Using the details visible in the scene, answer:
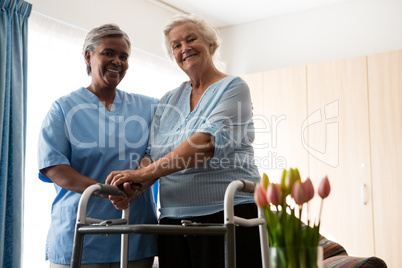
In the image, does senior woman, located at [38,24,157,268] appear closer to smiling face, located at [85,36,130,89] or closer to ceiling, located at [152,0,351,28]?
smiling face, located at [85,36,130,89]

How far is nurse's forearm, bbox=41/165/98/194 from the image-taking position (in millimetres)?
1588

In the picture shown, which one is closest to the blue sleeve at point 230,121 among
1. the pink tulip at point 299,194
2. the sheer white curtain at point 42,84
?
the pink tulip at point 299,194

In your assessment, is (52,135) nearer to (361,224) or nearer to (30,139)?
(30,139)

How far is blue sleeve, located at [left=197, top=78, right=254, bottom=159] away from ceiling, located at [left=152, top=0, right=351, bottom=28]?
9.51ft

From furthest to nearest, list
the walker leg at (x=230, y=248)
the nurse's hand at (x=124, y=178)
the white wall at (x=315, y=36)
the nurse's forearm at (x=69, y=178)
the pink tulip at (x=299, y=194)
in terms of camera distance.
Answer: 1. the white wall at (x=315, y=36)
2. the nurse's forearm at (x=69, y=178)
3. the nurse's hand at (x=124, y=178)
4. the walker leg at (x=230, y=248)
5. the pink tulip at (x=299, y=194)

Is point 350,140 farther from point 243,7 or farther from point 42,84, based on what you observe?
point 42,84

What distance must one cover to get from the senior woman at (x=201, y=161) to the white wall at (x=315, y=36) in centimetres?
277

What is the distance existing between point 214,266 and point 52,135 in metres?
0.75

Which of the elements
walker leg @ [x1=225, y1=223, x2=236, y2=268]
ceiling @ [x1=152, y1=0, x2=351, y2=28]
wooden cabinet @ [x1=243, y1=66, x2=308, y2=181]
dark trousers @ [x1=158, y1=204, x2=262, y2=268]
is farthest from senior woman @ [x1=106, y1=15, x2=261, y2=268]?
ceiling @ [x1=152, y1=0, x2=351, y2=28]

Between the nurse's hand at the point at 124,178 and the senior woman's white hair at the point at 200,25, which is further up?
the senior woman's white hair at the point at 200,25

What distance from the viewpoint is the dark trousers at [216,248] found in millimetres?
1534

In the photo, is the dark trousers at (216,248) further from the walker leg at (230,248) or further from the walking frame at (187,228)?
the walker leg at (230,248)

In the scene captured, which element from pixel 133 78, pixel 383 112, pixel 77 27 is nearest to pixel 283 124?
pixel 383 112

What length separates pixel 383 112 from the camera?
137 inches
